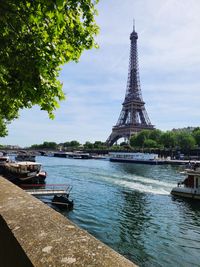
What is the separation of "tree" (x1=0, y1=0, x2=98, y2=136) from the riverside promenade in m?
3.04

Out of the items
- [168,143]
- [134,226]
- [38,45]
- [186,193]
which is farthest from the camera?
[168,143]

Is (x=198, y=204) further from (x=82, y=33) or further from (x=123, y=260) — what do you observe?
(x=123, y=260)

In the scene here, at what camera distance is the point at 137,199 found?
38156 mm

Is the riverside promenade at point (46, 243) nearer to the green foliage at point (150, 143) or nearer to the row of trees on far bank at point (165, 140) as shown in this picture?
the row of trees on far bank at point (165, 140)

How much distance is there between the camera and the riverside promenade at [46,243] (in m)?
3.44

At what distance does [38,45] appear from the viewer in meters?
7.05

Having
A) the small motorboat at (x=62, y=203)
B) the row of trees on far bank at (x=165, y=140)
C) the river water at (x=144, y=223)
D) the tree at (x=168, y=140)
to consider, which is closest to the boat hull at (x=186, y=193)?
the river water at (x=144, y=223)

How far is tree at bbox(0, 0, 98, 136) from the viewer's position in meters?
6.23

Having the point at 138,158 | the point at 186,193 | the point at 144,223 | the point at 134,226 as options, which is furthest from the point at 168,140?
the point at 134,226

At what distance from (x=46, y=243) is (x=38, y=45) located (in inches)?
185

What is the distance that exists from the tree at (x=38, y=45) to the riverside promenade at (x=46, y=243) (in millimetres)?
3035

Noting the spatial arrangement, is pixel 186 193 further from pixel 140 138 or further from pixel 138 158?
pixel 140 138

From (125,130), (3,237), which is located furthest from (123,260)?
(125,130)

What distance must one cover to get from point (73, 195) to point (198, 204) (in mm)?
15513
